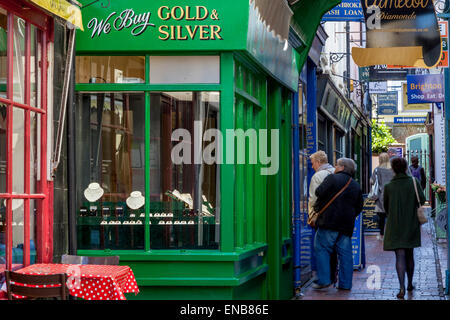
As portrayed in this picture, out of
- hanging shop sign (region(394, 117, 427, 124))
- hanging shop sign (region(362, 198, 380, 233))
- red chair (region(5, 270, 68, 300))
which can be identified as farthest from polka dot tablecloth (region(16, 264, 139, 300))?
hanging shop sign (region(394, 117, 427, 124))

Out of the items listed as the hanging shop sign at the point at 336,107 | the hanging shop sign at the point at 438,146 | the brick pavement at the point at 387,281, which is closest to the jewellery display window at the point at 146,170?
the brick pavement at the point at 387,281

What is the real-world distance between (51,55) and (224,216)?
7.77ft

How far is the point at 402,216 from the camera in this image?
10.8 m

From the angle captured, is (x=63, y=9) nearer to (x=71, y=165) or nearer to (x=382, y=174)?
(x=71, y=165)

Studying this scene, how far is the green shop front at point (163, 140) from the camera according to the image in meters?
7.96

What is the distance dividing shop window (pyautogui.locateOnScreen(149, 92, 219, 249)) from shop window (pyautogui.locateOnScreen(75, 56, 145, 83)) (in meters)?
0.28

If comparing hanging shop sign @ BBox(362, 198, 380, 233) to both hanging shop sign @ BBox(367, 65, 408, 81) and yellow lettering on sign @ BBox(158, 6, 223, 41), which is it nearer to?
hanging shop sign @ BBox(367, 65, 408, 81)

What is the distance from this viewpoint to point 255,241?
943cm

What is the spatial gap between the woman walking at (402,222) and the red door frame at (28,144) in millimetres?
5437

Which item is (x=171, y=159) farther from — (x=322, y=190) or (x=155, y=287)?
(x=322, y=190)

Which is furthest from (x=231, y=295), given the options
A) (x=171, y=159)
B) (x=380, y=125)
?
(x=380, y=125)

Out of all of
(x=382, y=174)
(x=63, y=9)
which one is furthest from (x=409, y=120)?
(x=63, y=9)

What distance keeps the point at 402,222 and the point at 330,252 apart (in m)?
1.17

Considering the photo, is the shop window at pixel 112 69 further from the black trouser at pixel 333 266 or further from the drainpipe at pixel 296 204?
the black trouser at pixel 333 266
